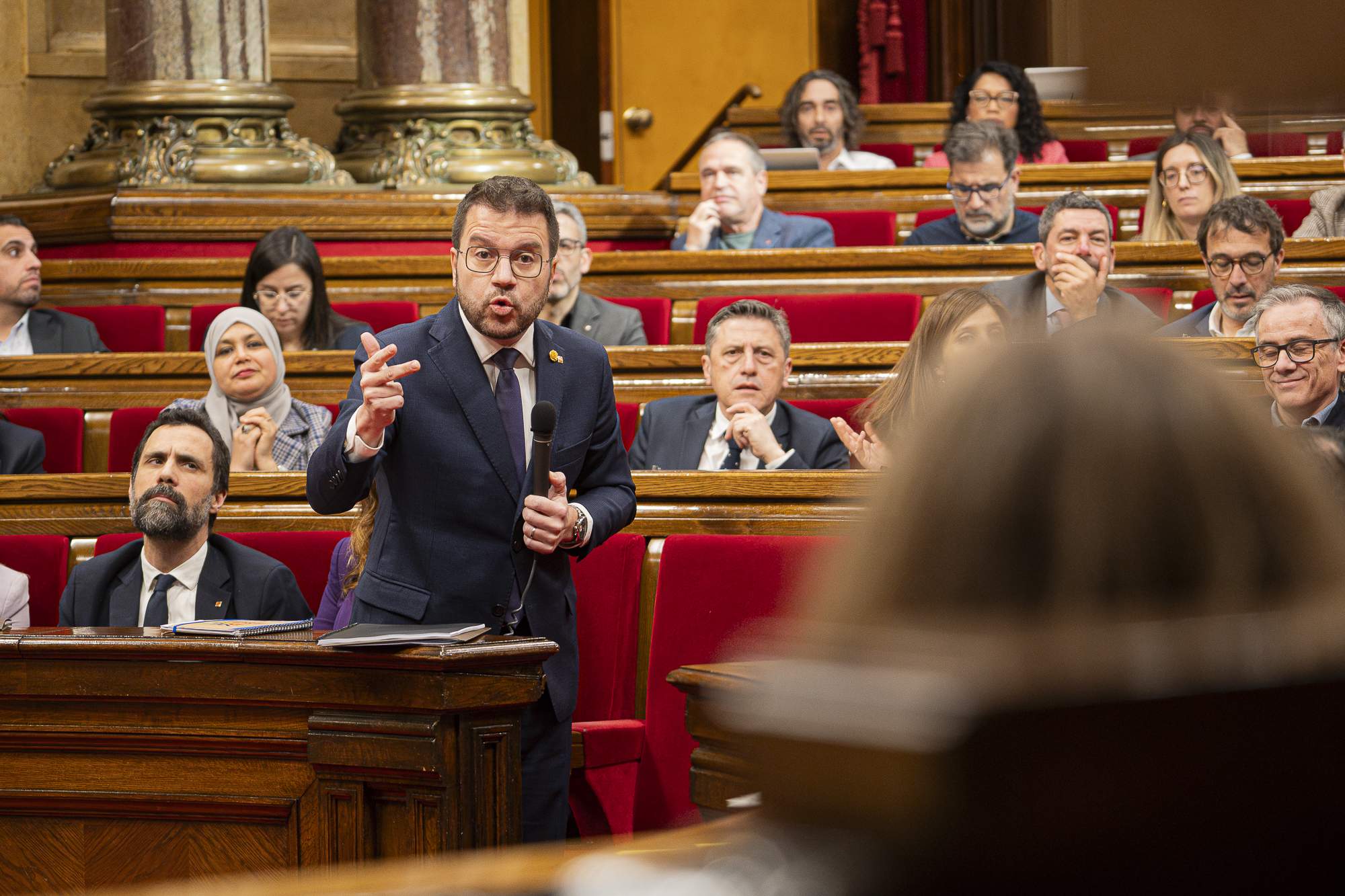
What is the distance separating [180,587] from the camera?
262cm

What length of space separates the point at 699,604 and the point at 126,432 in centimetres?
169

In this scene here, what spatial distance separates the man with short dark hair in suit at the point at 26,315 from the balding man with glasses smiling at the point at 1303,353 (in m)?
3.04

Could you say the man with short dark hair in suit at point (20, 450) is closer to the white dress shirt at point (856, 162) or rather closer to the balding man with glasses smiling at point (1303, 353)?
the balding man with glasses smiling at point (1303, 353)

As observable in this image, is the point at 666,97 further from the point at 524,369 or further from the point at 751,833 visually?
the point at 751,833

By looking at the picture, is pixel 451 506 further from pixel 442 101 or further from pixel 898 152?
pixel 898 152

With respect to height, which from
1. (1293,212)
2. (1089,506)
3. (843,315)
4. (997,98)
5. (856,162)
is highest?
(997,98)

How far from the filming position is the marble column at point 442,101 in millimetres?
5555

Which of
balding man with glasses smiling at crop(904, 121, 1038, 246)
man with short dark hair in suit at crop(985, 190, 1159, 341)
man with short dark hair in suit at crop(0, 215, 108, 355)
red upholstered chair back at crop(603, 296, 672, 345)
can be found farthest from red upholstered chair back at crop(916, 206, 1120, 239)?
man with short dark hair in suit at crop(0, 215, 108, 355)

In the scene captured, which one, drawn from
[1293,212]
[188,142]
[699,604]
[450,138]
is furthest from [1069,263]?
[188,142]

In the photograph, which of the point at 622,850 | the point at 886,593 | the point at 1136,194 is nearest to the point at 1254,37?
the point at 886,593

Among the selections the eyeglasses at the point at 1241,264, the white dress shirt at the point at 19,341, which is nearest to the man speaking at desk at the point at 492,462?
the eyeglasses at the point at 1241,264

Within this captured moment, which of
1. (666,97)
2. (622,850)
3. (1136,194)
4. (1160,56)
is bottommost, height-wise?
(622,850)

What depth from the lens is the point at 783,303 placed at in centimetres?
430

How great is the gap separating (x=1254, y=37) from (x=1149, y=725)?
0.73 feet
